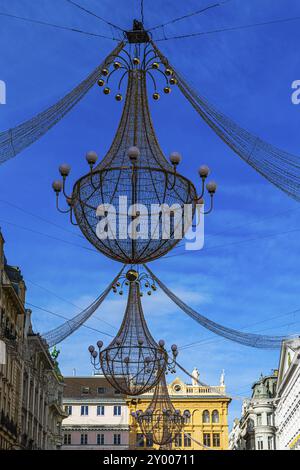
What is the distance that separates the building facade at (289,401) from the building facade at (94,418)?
19230mm

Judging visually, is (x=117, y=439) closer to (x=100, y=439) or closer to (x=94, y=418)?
(x=100, y=439)

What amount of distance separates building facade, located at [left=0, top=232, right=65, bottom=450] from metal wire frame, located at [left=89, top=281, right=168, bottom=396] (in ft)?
46.0

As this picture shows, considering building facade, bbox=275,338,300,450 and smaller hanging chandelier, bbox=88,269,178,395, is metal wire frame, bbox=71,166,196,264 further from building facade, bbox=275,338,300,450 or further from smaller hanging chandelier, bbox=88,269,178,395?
building facade, bbox=275,338,300,450

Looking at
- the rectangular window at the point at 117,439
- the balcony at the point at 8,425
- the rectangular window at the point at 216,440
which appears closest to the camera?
the balcony at the point at 8,425

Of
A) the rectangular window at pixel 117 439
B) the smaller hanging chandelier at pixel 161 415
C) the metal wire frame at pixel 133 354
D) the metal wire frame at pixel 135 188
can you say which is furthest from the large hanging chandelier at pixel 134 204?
the rectangular window at pixel 117 439

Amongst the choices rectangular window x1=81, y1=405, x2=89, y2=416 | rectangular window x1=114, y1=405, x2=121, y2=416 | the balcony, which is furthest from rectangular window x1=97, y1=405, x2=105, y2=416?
the balcony

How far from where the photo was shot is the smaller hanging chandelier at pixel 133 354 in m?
20.4

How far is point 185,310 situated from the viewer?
55.9ft

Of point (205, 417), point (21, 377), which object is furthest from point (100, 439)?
point (21, 377)

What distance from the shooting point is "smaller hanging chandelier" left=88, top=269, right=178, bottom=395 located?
20375 millimetres

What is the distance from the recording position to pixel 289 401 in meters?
71.2

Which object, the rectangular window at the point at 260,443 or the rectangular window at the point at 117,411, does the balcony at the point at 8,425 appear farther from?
the rectangular window at the point at 260,443
